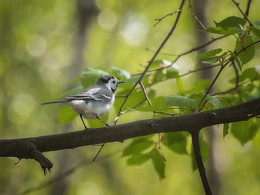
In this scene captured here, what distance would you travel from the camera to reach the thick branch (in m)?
2.24

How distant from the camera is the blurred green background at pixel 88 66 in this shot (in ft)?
43.4

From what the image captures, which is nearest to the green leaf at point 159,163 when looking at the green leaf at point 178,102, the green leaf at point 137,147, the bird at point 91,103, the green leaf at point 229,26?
the green leaf at point 137,147

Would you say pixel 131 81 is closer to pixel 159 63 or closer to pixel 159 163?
pixel 159 63

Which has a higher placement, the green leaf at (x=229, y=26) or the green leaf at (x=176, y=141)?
the green leaf at (x=229, y=26)

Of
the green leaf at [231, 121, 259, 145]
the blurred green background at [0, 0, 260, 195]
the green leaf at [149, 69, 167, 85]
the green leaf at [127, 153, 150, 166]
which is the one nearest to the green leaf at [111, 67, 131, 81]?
the green leaf at [149, 69, 167, 85]

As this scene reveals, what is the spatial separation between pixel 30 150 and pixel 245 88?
2.08m

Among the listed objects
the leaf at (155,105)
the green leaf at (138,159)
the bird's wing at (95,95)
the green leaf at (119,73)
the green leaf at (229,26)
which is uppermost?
the green leaf at (229,26)

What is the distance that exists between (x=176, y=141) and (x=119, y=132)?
0.70 m

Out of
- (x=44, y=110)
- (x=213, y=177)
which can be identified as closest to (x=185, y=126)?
(x=213, y=177)

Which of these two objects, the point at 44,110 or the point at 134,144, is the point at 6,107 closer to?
the point at 44,110

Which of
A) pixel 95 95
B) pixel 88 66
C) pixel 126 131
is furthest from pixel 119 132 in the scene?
pixel 88 66

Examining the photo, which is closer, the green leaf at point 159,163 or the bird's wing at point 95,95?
the green leaf at point 159,163

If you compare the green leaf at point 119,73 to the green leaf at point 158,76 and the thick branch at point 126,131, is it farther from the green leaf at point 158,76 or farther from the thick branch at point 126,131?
the thick branch at point 126,131

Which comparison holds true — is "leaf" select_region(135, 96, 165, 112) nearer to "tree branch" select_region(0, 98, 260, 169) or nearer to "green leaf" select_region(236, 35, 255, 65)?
"tree branch" select_region(0, 98, 260, 169)
